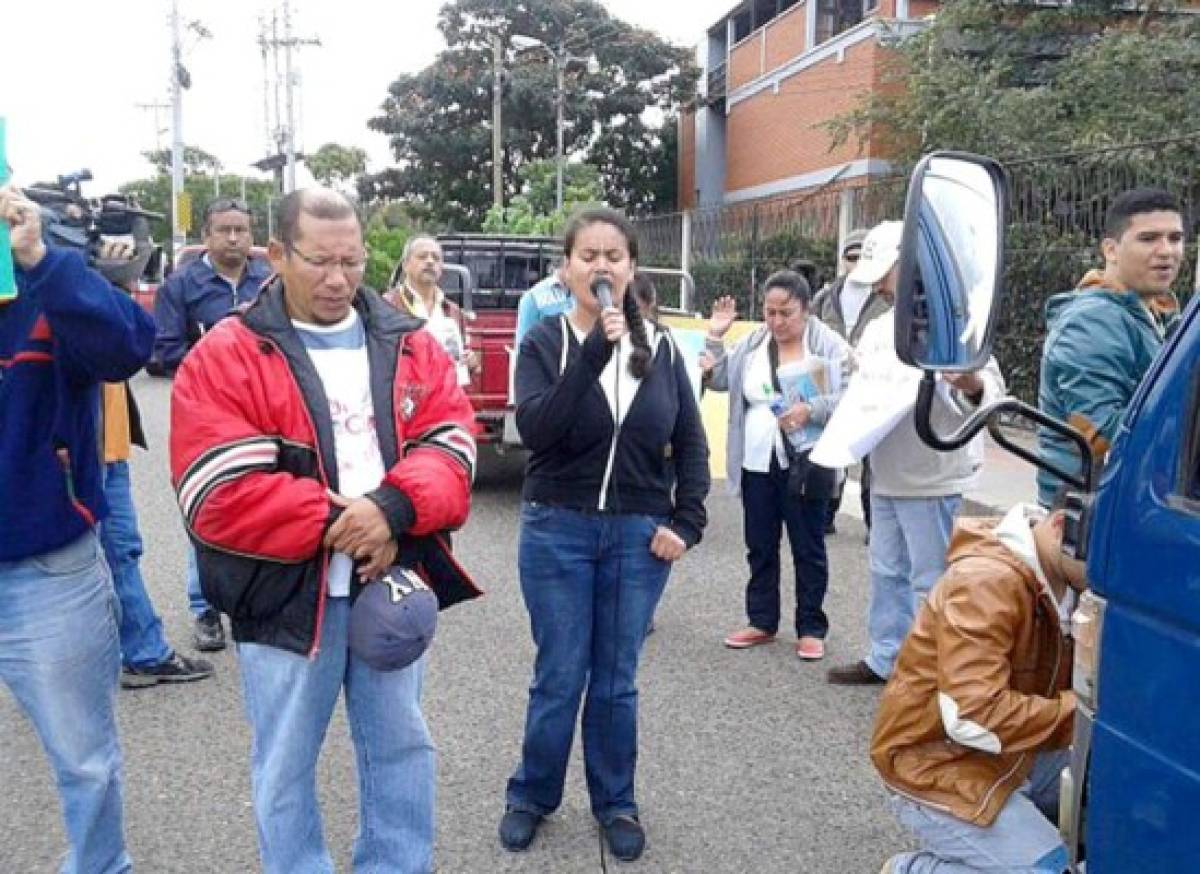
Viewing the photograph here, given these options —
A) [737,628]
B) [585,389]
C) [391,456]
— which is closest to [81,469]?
[391,456]

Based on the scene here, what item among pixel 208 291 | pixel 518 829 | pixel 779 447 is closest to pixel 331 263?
pixel 518 829

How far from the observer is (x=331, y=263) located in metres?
2.50

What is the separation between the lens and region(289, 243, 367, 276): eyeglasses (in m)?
2.49

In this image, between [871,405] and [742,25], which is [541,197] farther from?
[871,405]

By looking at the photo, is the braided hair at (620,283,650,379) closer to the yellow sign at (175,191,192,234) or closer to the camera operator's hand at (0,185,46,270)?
the camera operator's hand at (0,185,46,270)

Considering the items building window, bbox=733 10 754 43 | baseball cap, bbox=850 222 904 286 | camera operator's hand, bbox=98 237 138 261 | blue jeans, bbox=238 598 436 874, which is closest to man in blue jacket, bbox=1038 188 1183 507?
baseball cap, bbox=850 222 904 286

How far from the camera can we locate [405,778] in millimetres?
2656

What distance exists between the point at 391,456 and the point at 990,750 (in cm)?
140

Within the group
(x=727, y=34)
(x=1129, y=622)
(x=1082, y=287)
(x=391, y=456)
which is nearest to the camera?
(x=1129, y=622)

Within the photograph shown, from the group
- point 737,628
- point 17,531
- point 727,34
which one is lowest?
point 737,628

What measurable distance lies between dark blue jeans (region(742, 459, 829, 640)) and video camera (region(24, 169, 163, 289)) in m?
3.09

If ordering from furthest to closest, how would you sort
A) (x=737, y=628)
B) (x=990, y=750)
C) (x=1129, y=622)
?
(x=737, y=628) → (x=990, y=750) → (x=1129, y=622)

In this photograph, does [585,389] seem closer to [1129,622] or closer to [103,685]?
[103,685]

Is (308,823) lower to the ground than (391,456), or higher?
lower
